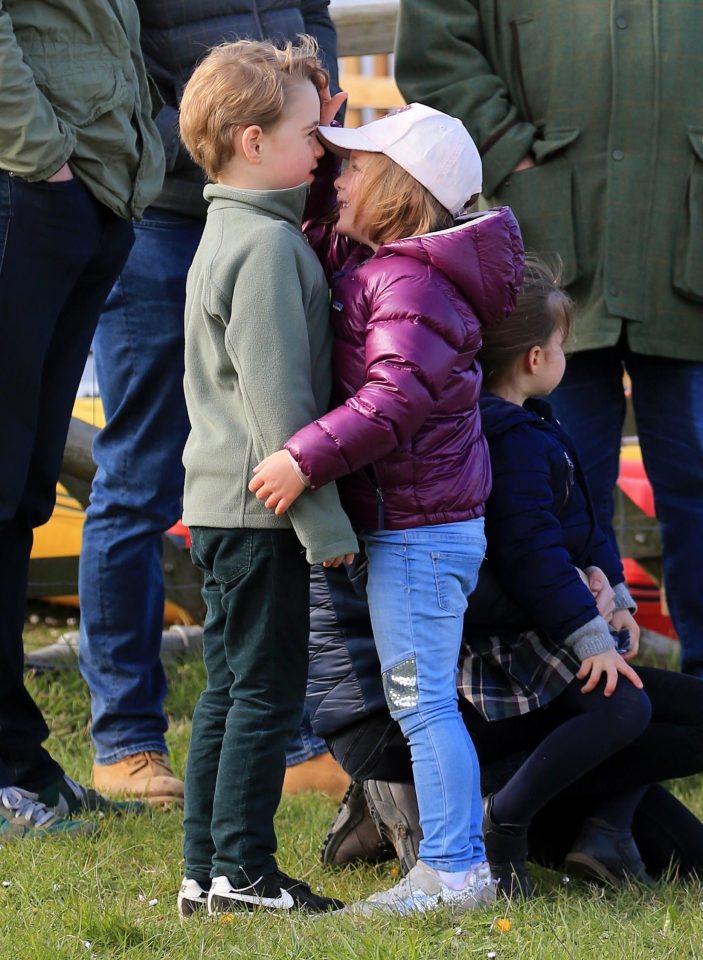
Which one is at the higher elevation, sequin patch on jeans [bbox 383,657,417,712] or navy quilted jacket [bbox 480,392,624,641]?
navy quilted jacket [bbox 480,392,624,641]

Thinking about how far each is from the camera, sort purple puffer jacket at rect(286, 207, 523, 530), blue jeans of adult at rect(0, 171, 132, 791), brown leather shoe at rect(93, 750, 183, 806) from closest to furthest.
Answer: purple puffer jacket at rect(286, 207, 523, 530)
blue jeans of adult at rect(0, 171, 132, 791)
brown leather shoe at rect(93, 750, 183, 806)

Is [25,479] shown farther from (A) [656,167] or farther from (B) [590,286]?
(A) [656,167]

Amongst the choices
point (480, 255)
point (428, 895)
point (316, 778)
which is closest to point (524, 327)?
point (480, 255)

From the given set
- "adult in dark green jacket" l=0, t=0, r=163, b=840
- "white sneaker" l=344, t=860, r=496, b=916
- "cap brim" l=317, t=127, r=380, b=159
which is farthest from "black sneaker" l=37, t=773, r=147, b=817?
"cap brim" l=317, t=127, r=380, b=159

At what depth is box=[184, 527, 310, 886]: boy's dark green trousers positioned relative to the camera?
256 cm

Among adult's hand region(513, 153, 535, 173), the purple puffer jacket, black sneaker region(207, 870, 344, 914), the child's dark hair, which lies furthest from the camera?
adult's hand region(513, 153, 535, 173)

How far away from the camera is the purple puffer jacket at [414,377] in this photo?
2.44 meters

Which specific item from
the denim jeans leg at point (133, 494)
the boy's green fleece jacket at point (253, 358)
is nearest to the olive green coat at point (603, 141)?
the denim jeans leg at point (133, 494)

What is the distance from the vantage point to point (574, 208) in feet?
12.3

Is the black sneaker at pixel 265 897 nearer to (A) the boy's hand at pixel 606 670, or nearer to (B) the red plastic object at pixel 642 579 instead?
(A) the boy's hand at pixel 606 670

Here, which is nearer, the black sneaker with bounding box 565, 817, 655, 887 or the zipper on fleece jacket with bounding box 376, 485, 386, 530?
the zipper on fleece jacket with bounding box 376, 485, 386, 530

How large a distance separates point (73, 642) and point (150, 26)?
7.53 ft

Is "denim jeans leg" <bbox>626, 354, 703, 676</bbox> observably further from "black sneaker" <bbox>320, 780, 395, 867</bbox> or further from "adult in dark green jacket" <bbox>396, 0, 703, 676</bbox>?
"black sneaker" <bbox>320, 780, 395, 867</bbox>

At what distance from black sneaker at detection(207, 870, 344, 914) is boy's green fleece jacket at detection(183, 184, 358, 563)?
62 cm
